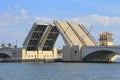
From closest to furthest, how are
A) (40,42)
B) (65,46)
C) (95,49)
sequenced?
1. (95,49)
2. (65,46)
3. (40,42)

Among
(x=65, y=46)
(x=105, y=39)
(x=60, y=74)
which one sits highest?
(x=105, y=39)

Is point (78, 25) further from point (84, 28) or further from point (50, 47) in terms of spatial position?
point (50, 47)

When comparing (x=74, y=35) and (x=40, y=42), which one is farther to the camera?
(x=40, y=42)

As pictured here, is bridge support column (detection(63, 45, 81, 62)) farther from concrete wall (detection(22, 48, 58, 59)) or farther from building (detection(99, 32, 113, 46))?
building (detection(99, 32, 113, 46))

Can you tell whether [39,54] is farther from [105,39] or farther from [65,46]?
[105,39]

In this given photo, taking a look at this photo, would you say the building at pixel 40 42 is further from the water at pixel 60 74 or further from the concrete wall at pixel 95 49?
the water at pixel 60 74

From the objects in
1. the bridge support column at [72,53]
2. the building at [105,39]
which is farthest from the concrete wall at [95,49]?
the building at [105,39]

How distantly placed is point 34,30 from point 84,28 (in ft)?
59.4

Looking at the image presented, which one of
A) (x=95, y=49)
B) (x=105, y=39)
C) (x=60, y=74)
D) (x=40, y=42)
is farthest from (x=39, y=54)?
(x=60, y=74)

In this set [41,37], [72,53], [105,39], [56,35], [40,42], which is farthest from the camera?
[105,39]

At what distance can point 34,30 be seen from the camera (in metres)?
130

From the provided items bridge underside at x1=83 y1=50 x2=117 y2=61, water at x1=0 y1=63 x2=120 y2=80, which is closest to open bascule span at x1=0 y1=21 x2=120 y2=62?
bridge underside at x1=83 y1=50 x2=117 y2=61

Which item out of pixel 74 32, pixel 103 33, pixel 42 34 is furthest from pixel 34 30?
pixel 103 33

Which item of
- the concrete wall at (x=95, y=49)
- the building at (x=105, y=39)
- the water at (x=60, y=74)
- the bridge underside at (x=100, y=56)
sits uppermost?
the building at (x=105, y=39)
